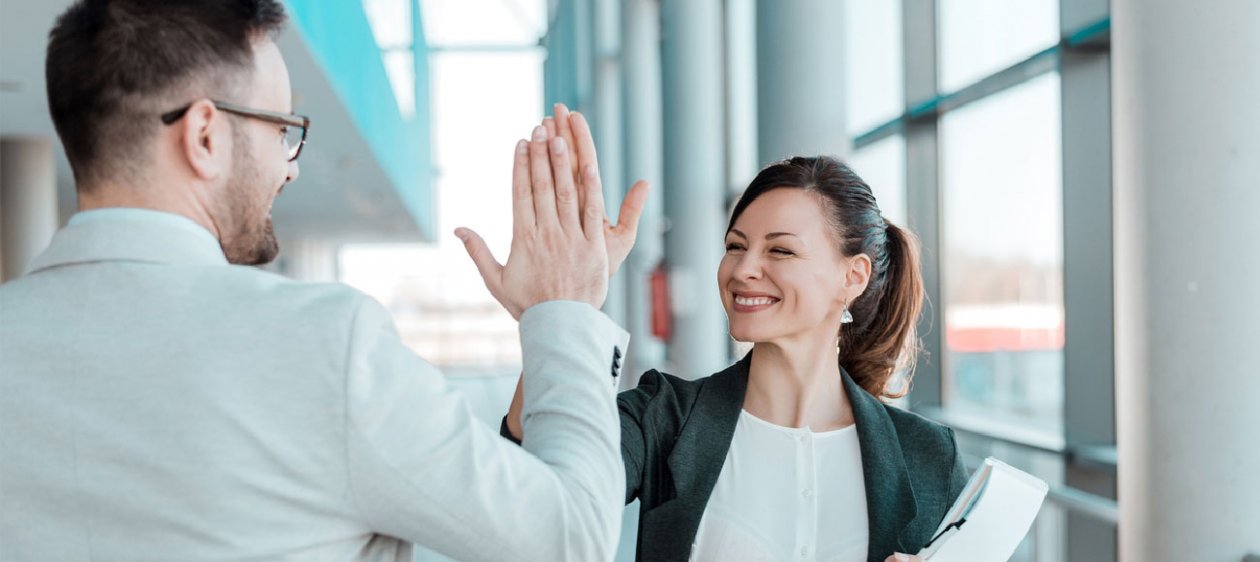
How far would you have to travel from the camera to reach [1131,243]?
230cm

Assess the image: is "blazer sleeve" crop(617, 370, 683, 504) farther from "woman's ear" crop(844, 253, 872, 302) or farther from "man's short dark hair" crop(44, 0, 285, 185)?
"man's short dark hair" crop(44, 0, 285, 185)

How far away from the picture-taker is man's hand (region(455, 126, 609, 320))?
→ 125 cm

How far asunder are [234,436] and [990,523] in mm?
1058

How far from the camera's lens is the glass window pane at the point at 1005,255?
413cm

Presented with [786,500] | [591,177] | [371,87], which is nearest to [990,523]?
[786,500]

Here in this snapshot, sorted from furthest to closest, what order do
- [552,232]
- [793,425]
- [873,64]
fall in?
[873,64]
[793,425]
[552,232]

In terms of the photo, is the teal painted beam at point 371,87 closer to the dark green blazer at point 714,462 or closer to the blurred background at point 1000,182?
the blurred background at point 1000,182

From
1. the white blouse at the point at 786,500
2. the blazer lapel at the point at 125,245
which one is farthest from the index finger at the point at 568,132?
the white blouse at the point at 786,500

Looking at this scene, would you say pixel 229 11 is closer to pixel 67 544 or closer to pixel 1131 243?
pixel 67 544

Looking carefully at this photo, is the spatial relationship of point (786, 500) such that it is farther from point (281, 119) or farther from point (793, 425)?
point (281, 119)

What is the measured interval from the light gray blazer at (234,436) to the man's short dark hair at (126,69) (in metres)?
0.13

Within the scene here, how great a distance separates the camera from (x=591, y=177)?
4.18 feet

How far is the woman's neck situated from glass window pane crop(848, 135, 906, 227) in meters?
3.41

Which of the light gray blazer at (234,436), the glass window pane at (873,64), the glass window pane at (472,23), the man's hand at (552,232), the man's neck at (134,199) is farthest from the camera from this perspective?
the glass window pane at (472,23)
